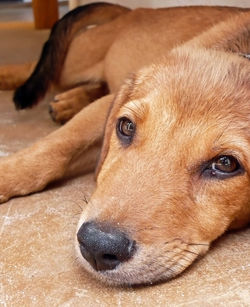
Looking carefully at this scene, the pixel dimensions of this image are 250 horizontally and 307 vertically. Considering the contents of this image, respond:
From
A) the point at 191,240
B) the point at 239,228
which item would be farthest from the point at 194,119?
the point at 239,228

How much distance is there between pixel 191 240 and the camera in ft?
5.61

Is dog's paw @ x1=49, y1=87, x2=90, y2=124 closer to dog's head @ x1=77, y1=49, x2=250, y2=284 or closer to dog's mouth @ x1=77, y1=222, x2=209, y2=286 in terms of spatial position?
dog's head @ x1=77, y1=49, x2=250, y2=284

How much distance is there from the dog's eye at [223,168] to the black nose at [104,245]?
1.23 feet

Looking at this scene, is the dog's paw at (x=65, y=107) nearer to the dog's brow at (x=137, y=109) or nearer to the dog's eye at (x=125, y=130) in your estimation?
the dog's eye at (x=125, y=130)

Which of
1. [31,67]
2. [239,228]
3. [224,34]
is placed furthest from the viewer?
[31,67]

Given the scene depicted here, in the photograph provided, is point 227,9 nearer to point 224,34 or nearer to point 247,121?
point 224,34

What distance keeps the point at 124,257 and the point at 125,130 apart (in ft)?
1.75

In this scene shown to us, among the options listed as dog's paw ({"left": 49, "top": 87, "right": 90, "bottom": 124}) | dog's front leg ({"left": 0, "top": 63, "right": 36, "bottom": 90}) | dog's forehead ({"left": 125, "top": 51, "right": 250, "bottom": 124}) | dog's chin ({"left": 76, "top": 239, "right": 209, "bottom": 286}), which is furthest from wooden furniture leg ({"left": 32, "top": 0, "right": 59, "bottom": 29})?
dog's chin ({"left": 76, "top": 239, "right": 209, "bottom": 286})

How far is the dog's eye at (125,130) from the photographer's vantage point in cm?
188

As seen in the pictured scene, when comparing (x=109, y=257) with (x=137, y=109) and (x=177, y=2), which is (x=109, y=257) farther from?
(x=177, y=2)

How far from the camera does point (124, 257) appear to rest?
153 centimetres

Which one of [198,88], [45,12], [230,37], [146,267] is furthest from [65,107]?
[45,12]

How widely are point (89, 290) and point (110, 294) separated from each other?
0.07 meters

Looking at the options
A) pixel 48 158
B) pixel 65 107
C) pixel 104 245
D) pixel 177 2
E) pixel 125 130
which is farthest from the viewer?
pixel 177 2
